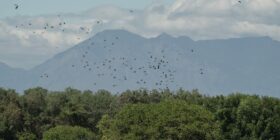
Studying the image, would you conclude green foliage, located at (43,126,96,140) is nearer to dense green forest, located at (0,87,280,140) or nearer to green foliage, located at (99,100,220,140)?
dense green forest, located at (0,87,280,140)

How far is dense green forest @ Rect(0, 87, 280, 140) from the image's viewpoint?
9075 centimetres

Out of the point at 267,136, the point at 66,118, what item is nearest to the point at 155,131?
the point at 267,136

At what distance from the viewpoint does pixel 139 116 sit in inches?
3684

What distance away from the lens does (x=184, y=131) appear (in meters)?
88.8

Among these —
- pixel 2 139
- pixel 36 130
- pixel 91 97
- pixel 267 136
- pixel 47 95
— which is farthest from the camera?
pixel 91 97

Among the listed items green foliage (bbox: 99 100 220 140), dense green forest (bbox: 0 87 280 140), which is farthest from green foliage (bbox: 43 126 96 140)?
green foliage (bbox: 99 100 220 140)

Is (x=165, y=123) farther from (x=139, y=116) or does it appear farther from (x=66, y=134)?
(x=66, y=134)

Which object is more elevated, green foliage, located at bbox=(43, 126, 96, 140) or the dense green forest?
the dense green forest

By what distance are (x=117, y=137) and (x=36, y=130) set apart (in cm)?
5183

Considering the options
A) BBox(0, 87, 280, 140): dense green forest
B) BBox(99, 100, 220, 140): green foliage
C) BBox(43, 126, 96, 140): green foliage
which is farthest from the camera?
BBox(43, 126, 96, 140): green foliage

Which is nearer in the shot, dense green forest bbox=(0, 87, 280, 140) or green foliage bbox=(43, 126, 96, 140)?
dense green forest bbox=(0, 87, 280, 140)

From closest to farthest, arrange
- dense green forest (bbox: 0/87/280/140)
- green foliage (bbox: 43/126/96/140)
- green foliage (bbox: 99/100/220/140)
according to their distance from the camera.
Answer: green foliage (bbox: 99/100/220/140), dense green forest (bbox: 0/87/280/140), green foliage (bbox: 43/126/96/140)

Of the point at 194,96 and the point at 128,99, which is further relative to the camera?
the point at 128,99

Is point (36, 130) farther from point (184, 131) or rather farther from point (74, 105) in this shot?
point (184, 131)
